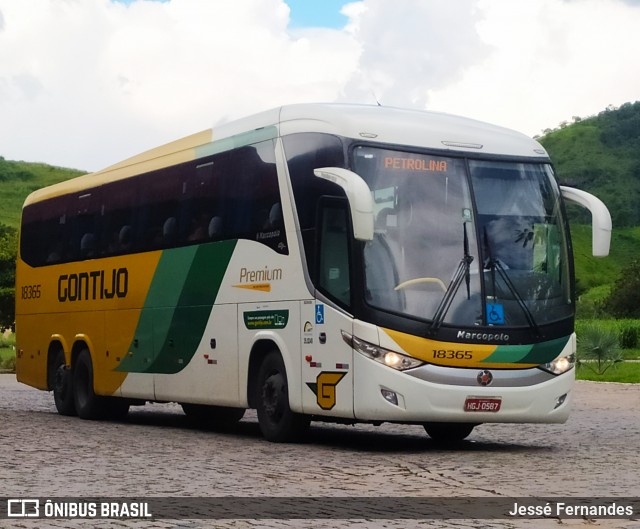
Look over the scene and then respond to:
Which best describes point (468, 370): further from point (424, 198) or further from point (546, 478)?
point (546, 478)

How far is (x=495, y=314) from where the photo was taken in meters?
15.7

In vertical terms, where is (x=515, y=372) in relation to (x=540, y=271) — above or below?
below

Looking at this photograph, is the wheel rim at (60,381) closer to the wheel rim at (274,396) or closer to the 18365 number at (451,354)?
the wheel rim at (274,396)

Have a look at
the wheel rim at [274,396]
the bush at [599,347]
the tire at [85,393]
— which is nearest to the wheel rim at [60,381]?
the tire at [85,393]

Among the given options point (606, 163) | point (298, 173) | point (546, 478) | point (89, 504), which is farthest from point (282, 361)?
point (606, 163)

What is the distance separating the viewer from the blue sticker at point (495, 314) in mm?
15688

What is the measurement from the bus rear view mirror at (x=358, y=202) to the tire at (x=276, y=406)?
2.57 meters

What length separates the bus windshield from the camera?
15523 millimetres

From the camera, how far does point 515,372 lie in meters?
15.8

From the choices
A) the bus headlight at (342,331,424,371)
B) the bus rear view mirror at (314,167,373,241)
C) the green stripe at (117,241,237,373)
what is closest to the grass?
the green stripe at (117,241,237,373)

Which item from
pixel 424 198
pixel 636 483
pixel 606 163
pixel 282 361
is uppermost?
pixel 606 163

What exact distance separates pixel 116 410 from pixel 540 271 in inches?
391

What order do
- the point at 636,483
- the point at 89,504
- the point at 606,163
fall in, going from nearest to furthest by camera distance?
the point at 89,504, the point at 636,483, the point at 606,163

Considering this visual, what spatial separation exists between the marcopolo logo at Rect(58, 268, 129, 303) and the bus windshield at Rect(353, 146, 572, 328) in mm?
7027
